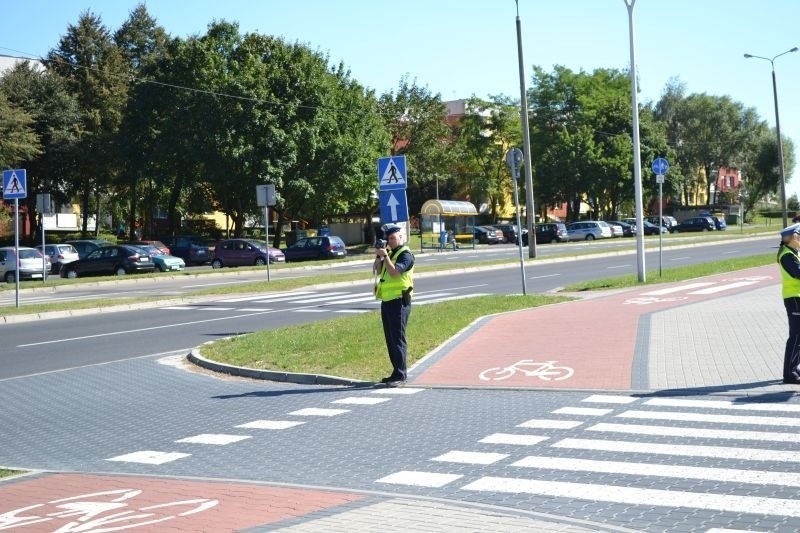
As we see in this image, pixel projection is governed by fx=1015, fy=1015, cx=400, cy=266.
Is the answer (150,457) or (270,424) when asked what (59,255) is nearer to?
(270,424)

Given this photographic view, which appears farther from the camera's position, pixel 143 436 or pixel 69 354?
pixel 69 354

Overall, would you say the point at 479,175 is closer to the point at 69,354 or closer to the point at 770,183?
the point at 770,183

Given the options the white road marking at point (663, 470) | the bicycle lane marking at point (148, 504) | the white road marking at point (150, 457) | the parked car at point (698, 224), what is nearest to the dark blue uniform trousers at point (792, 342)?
the white road marking at point (663, 470)

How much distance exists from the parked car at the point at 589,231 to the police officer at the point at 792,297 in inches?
2536

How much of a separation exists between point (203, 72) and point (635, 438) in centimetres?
4981

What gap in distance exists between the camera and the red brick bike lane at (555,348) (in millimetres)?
11750

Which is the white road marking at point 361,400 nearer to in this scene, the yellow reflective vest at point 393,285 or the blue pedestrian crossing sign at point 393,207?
the yellow reflective vest at point 393,285

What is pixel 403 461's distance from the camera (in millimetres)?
7914

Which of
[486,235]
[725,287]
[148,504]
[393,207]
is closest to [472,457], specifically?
[148,504]

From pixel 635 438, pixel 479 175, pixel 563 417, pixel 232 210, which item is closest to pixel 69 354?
pixel 563 417

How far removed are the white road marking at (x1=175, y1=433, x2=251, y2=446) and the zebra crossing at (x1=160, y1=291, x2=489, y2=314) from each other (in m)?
12.3

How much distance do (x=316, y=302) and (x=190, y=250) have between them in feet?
98.8

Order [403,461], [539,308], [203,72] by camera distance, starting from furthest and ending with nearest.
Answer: [203,72]
[539,308]
[403,461]

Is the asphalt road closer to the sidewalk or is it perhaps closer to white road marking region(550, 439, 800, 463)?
the sidewalk
